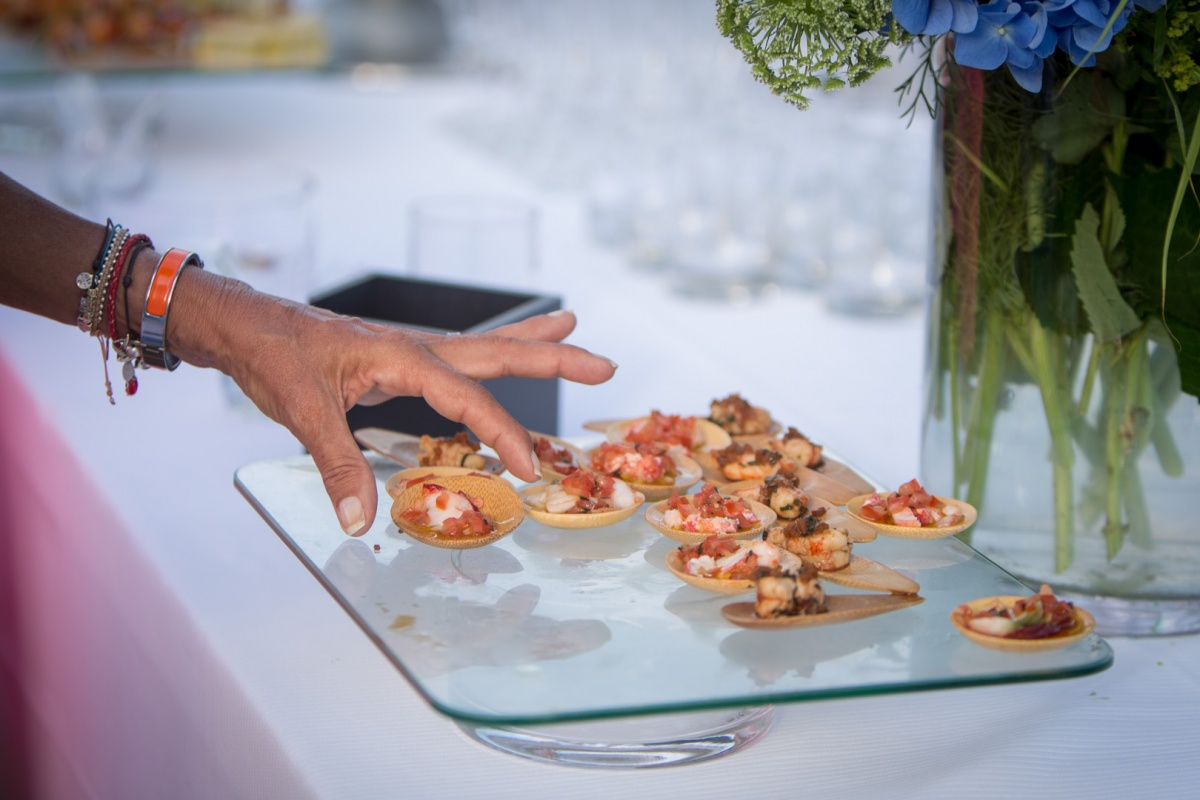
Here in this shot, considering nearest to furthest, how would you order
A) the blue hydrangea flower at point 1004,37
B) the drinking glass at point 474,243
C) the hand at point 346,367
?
the blue hydrangea flower at point 1004,37
the hand at point 346,367
the drinking glass at point 474,243

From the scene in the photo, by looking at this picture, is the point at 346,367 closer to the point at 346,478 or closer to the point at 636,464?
the point at 346,478

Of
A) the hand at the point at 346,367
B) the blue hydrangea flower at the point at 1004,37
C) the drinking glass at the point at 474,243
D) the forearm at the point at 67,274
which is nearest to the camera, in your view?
the blue hydrangea flower at the point at 1004,37

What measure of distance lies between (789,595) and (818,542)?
2.9 inches

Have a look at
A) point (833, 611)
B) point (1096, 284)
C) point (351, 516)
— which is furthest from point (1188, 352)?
point (351, 516)

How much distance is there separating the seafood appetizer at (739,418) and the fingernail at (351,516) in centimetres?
34

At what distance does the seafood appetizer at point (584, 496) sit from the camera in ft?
2.57

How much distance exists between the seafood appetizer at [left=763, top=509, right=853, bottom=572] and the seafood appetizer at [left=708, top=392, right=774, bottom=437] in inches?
9.5

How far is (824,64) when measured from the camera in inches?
27.7

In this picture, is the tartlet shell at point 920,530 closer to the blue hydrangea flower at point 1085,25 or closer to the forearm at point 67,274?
the blue hydrangea flower at point 1085,25

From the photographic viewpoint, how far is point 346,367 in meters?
0.82

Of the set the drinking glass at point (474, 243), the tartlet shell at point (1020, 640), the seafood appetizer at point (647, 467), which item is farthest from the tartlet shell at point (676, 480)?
the drinking glass at point (474, 243)

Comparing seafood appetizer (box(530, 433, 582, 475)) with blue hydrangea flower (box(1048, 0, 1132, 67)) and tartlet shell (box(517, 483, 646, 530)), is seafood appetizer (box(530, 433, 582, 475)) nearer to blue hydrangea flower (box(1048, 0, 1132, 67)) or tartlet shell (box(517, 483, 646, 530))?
tartlet shell (box(517, 483, 646, 530))

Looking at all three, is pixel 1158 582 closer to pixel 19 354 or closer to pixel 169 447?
pixel 169 447

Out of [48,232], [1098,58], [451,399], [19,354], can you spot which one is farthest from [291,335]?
[19,354]
